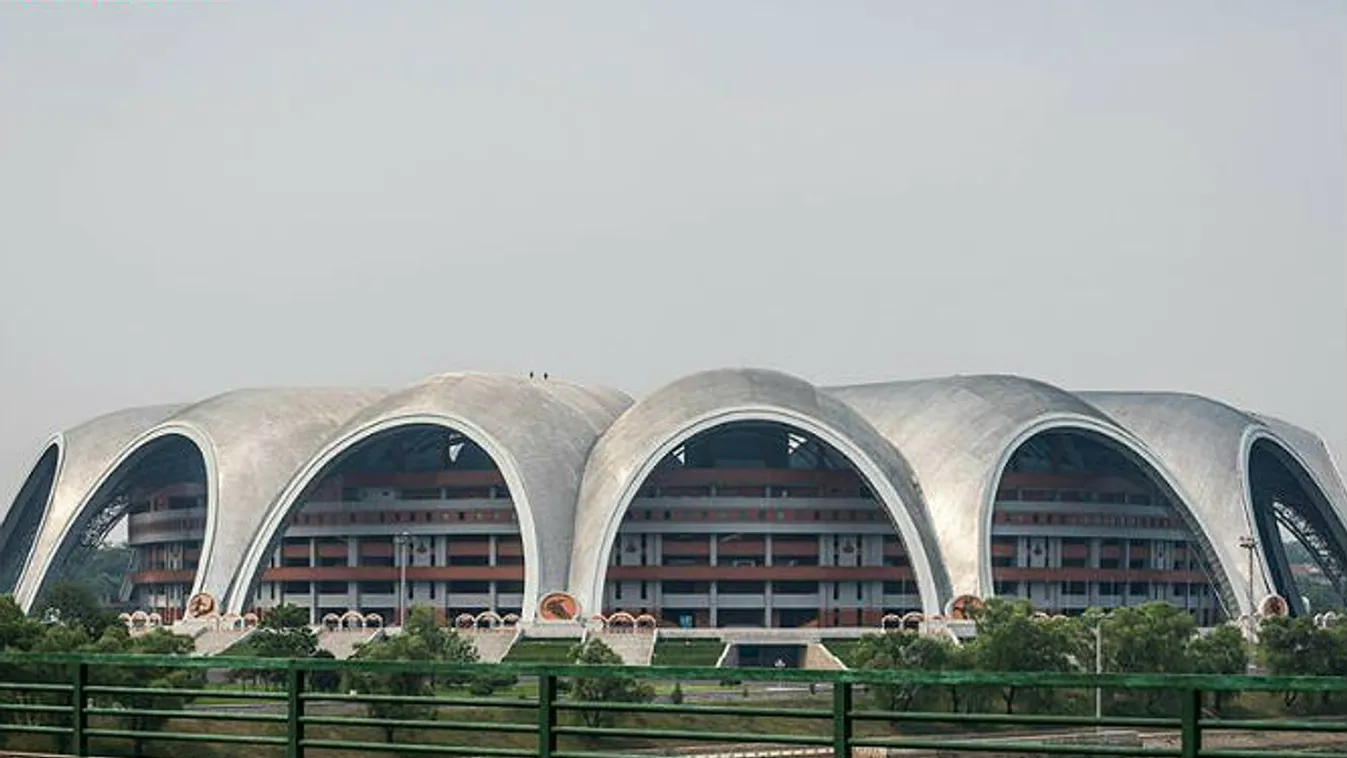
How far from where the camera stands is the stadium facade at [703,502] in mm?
149875

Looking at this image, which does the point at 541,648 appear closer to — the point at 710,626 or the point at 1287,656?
the point at 710,626

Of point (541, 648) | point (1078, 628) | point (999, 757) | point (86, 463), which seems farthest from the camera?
point (86, 463)

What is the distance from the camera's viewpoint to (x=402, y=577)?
5955 inches

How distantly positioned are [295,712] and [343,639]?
412 feet

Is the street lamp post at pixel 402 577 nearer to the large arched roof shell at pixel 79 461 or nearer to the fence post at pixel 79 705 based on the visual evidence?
the large arched roof shell at pixel 79 461

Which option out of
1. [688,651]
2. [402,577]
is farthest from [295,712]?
[402,577]

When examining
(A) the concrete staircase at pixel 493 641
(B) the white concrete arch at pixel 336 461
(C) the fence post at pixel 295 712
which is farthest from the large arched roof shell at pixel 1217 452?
(C) the fence post at pixel 295 712

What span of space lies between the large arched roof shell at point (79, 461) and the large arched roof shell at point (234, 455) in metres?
0.15

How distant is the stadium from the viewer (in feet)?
491

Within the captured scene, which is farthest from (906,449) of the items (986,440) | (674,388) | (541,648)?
(541,648)

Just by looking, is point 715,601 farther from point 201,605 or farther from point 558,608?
point 201,605

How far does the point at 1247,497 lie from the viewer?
158 meters

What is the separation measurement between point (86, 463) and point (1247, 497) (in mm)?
77017

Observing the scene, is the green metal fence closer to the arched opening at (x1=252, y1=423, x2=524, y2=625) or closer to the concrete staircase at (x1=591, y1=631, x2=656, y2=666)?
the concrete staircase at (x1=591, y1=631, x2=656, y2=666)
